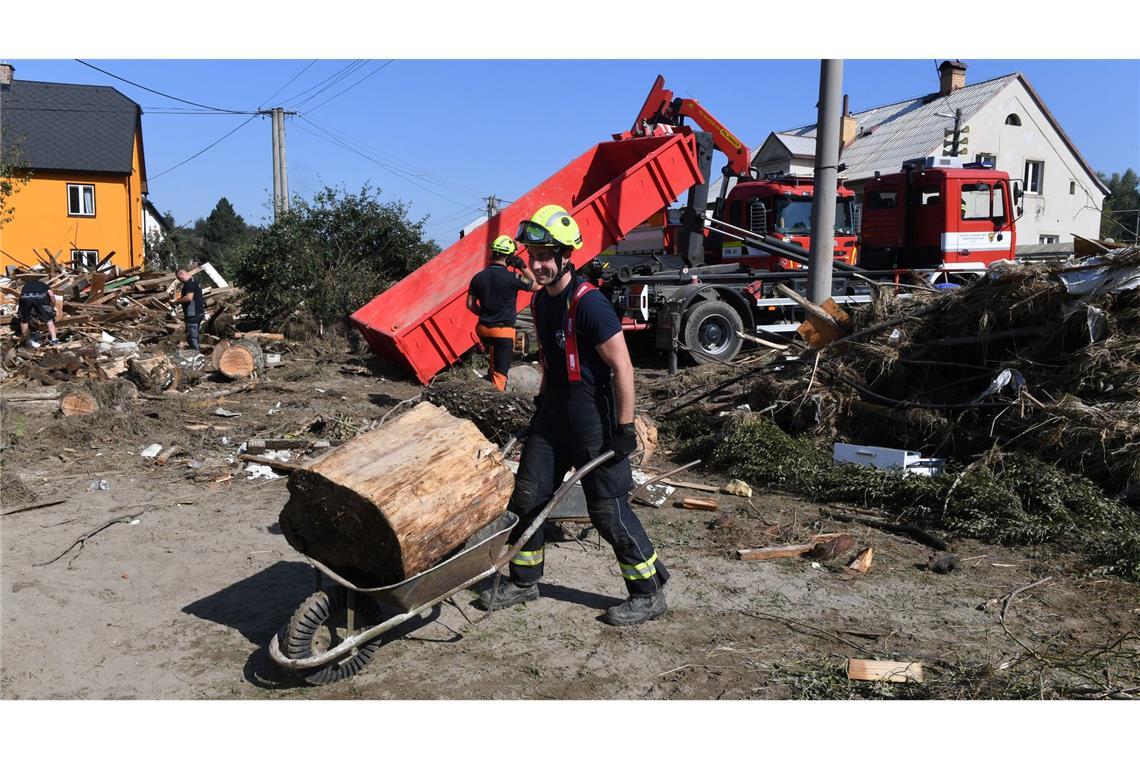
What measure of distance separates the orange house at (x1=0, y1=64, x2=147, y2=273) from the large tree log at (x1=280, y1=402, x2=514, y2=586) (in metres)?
36.6

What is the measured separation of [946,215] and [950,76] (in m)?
26.6

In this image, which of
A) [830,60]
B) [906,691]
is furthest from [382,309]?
[906,691]

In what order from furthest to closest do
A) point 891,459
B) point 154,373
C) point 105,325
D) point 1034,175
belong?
point 1034,175, point 105,325, point 154,373, point 891,459

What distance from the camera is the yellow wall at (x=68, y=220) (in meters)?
36.2

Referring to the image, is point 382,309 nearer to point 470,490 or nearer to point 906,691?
point 470,490

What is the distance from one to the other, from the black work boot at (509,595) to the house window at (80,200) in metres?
40.4

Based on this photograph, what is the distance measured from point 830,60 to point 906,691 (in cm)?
774

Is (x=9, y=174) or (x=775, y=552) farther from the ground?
(x=9, y=174)

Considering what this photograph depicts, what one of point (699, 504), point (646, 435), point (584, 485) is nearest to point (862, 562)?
point (699, 504)

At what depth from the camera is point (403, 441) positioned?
3.96 m

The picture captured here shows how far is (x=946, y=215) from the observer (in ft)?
44.1

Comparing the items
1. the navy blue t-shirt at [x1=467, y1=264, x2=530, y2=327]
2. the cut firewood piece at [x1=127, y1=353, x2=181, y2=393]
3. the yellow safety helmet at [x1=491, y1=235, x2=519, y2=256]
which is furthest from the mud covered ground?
the cut firewood piece at [x1=127, y1=353, x2=181, y2=393]

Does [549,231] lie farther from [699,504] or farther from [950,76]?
[950,76]

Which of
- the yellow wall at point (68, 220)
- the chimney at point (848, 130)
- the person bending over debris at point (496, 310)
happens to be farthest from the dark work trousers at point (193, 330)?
the chimney at point (848, 130)
